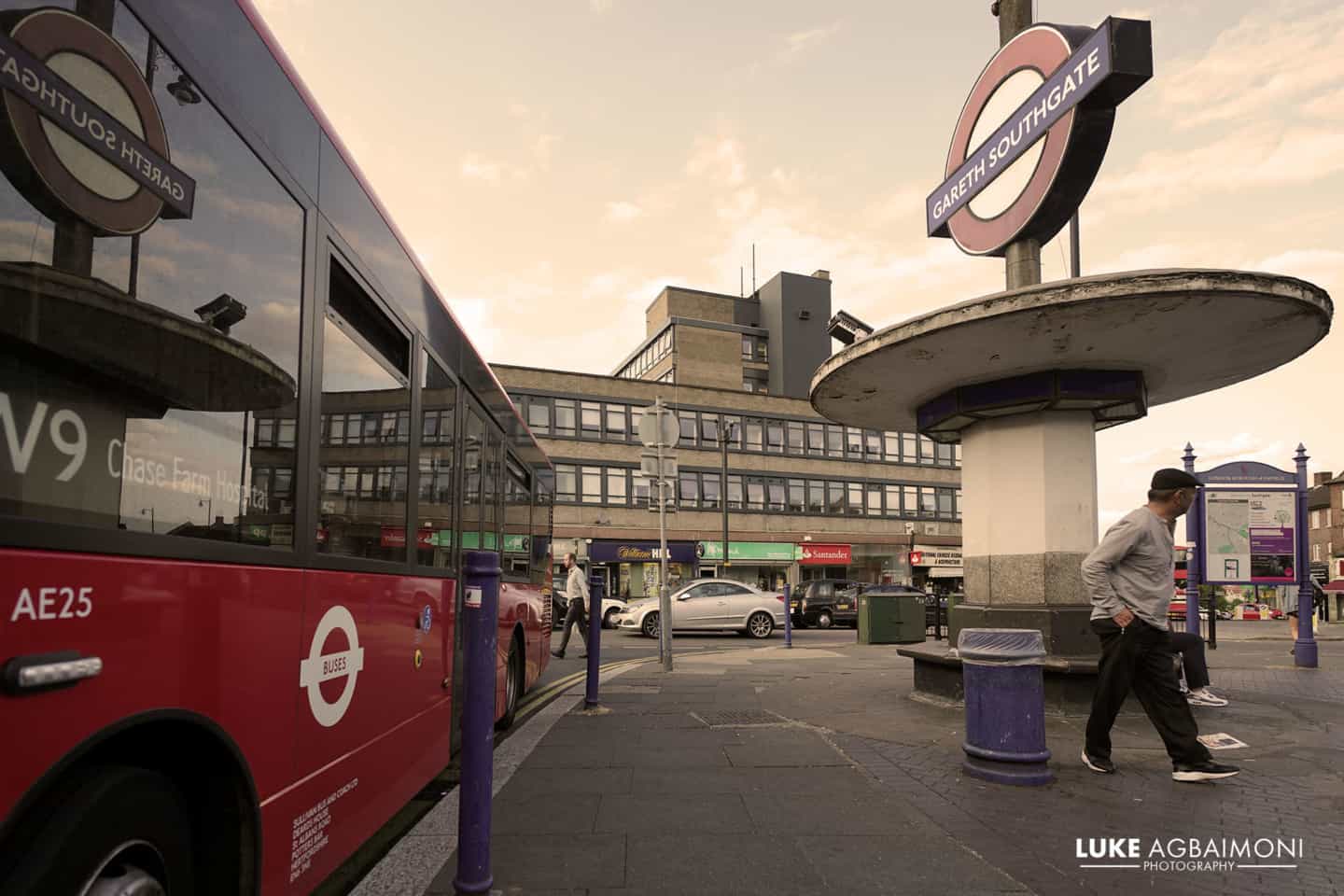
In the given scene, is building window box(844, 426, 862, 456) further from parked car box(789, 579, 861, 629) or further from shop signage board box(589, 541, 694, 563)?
parked car box(789, 579, 861, 629)

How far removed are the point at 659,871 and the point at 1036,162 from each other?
7164 millimetres

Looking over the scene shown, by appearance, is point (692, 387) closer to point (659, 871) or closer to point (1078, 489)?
point (1078, 489)

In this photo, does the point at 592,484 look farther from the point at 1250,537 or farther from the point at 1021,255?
the point at 1021,255

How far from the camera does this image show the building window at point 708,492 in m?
47.9

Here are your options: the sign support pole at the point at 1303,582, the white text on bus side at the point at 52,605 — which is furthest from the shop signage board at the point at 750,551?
the white text on bus side at the point at 52,605

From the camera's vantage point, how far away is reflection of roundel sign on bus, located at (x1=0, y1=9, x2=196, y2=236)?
1.74 metres

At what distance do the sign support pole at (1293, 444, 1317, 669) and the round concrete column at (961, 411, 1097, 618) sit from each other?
6000 millimetres

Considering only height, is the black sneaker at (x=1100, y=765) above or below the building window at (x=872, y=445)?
below

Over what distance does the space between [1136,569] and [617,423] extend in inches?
1623

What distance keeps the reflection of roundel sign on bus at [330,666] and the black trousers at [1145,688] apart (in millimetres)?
4645

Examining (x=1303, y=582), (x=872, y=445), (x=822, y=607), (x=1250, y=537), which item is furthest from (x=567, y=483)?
(x=1303, y=582)

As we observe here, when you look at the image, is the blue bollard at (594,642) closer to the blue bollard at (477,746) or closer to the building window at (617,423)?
the blue bollard at (477,746)

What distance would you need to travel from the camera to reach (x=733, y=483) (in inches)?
1916

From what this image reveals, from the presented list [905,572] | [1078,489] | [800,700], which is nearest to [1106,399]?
[1078,489]
